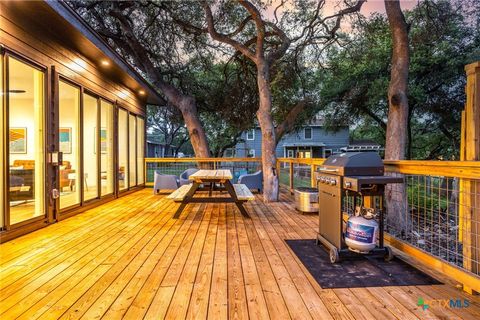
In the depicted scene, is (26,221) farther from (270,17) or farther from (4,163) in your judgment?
(270,17)

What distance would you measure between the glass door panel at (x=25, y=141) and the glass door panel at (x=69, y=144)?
0.53m

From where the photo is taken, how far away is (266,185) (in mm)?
6609

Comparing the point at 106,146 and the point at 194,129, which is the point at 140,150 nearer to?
the point at 194,129

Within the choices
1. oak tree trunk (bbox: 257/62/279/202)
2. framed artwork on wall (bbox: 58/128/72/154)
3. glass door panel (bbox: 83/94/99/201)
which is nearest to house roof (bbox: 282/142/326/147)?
oak tree trunk (bbox: 257/62/279/202)

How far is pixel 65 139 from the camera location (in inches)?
196

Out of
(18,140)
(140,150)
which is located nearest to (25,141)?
(18,140)

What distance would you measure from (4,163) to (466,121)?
4604 mm

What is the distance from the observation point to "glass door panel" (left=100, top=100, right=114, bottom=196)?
6.28 m

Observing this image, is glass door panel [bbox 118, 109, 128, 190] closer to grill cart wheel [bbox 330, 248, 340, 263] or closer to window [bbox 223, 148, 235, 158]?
grill cart wheel [bbox 330, 248, 340, 263]

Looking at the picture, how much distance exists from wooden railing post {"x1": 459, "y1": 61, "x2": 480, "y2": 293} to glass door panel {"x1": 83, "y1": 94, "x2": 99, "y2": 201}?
556 cm

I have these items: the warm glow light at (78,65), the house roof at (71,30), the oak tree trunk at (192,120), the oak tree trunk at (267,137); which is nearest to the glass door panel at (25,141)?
the house roof at (71,30)

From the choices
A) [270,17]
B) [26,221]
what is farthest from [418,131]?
[26,221]

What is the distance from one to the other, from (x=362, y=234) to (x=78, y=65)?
524 centimetres

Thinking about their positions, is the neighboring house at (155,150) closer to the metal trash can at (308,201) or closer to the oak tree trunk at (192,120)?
the oak tree trunk at (192,120)
